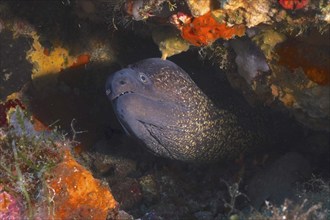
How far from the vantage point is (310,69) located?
4301 mm

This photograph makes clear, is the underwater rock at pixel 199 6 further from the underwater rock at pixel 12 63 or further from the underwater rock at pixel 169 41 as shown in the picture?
the underwater rock at pixel 12 63

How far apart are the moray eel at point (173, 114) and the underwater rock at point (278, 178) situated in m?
0.70

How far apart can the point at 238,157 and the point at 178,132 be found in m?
1.98

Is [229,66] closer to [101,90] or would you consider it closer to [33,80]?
[101,90]

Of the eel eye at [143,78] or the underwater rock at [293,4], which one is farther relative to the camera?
the eel eye at [143,78]

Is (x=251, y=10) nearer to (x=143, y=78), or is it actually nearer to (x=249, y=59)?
(x=249, y=59)

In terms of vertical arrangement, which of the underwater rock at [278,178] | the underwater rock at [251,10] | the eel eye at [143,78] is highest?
the underwater rock at [251,10]

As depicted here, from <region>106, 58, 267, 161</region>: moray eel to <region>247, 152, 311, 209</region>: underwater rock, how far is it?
0.70 meters

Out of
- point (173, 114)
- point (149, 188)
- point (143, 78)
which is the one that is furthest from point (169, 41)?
point (149, 188)

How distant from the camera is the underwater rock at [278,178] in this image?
5.58 m

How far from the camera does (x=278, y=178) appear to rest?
5.83 m

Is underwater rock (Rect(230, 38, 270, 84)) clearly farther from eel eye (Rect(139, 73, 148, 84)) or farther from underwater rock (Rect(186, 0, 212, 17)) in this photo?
eel eye (Rect(139, 73, 148, 84))

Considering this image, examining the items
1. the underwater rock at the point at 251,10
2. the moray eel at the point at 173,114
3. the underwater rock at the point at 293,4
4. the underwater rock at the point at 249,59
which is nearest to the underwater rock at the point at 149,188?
the moray eel at the point at 173,114

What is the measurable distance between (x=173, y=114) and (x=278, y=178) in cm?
217
